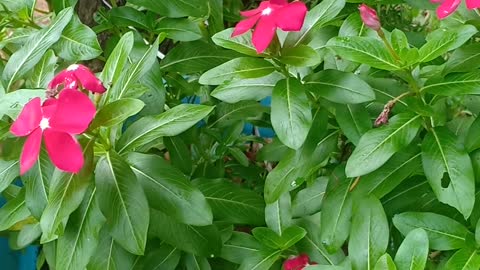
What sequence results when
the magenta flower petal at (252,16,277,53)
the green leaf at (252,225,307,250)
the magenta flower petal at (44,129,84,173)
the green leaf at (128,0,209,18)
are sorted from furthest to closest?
the green leaf at (128,0,209,18), the green leaf at (252,225,307,250), the magenta flower petal at (252,16,277,53), the magenta flower petal at (44,129,84,173)

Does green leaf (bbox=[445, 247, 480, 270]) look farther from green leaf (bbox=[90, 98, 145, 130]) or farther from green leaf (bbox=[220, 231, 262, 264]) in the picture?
green leaf (bbox=[90, 98, 145, 130])

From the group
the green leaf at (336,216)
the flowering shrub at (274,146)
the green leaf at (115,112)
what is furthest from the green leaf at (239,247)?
the green leaf at (115,112)

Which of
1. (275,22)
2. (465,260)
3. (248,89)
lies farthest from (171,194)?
(465,260)

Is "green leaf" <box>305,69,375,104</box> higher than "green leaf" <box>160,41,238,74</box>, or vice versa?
"green leaf" <box>305,69,375,104</box>

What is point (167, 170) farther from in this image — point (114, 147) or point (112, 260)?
point (112, 260)

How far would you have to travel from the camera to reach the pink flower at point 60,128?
2.41 feet

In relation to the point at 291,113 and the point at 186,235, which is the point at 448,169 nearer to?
the point at 291,113

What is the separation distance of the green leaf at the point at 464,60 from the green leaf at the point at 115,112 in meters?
0.41

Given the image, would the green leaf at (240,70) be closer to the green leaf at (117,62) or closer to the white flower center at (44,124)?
the green leaf at (117,62)

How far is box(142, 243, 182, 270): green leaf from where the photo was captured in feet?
3.70

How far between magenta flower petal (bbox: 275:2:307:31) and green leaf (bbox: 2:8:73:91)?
0.38 metres

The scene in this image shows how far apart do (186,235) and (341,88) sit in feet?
1.11

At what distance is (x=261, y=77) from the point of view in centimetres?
96

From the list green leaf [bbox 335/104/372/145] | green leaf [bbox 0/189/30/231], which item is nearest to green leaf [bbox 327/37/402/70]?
green leaf [bbox 335/104/372/145]
